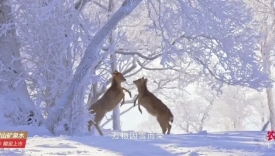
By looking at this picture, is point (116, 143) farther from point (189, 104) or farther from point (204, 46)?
Result: point (189, 104)

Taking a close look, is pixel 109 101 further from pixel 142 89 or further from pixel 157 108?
pixel 157 108

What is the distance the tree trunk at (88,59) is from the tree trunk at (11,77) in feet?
2.39

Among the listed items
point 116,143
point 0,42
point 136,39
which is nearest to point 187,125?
point 136,39

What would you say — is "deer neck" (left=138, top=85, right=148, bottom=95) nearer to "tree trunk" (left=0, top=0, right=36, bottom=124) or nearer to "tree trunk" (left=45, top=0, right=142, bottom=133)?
"tree trunk" (left=45, top=0, right=142, bottom=133)

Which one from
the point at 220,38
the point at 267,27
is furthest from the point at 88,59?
the point at 267,27

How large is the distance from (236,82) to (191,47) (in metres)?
1.23

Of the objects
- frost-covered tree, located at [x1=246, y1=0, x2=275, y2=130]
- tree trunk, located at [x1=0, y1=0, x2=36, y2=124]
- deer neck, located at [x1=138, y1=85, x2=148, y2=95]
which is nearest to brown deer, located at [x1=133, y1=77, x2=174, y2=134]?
deer neck, located at [x1=138, y1=85, x2=148, y2=95]

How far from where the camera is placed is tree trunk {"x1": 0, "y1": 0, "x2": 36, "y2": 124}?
840 centimetres

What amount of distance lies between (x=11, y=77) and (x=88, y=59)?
5.74 feet

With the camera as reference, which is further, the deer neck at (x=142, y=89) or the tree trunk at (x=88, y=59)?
the deer neck at (x=142, y=89)

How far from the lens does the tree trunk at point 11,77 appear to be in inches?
331

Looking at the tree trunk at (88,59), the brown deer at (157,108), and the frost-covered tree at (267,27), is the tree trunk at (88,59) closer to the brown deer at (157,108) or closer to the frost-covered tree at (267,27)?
the brown deer at (157,108)

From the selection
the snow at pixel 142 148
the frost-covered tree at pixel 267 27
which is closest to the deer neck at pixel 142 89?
the snow at pixel 142 148

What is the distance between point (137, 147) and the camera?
4691mm
